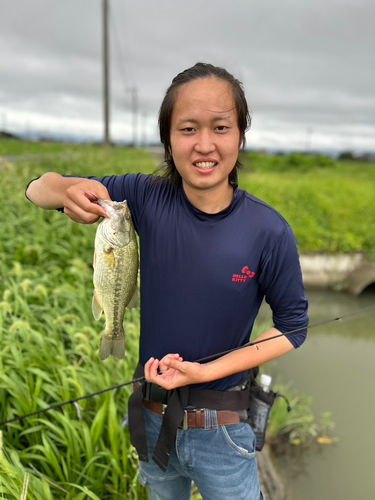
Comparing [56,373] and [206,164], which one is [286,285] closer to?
[206,164]

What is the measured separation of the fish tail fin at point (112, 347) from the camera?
59.2 inches

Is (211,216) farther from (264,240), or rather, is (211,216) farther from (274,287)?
(274,287)

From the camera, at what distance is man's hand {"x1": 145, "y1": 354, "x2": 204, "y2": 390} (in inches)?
54.6

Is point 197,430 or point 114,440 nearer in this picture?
point 197,430

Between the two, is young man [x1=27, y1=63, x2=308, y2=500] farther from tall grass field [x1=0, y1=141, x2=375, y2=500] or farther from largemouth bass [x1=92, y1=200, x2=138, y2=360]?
tall grass field [x1=0, y1=141, x2=375, y2=500]

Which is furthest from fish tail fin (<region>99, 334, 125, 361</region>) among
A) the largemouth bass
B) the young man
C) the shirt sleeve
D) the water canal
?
the water canal

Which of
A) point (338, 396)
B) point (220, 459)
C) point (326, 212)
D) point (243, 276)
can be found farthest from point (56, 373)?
point (326, 212)

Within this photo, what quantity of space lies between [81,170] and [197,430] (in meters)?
7.49

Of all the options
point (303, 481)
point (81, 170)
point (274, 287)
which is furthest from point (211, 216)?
point (81, 170)

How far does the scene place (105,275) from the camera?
55.2 inches

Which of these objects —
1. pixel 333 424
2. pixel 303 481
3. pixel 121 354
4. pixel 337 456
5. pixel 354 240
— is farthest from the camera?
pixel 354 240

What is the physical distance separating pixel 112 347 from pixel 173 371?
0.26 m

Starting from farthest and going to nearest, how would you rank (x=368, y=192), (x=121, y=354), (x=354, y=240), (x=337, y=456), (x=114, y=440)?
(x=368, y=192) < (x=354, y=240) < (x=337, y=456) < (x=114, y=440) < (x=121, y=354)

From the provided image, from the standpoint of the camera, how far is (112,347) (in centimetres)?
152
